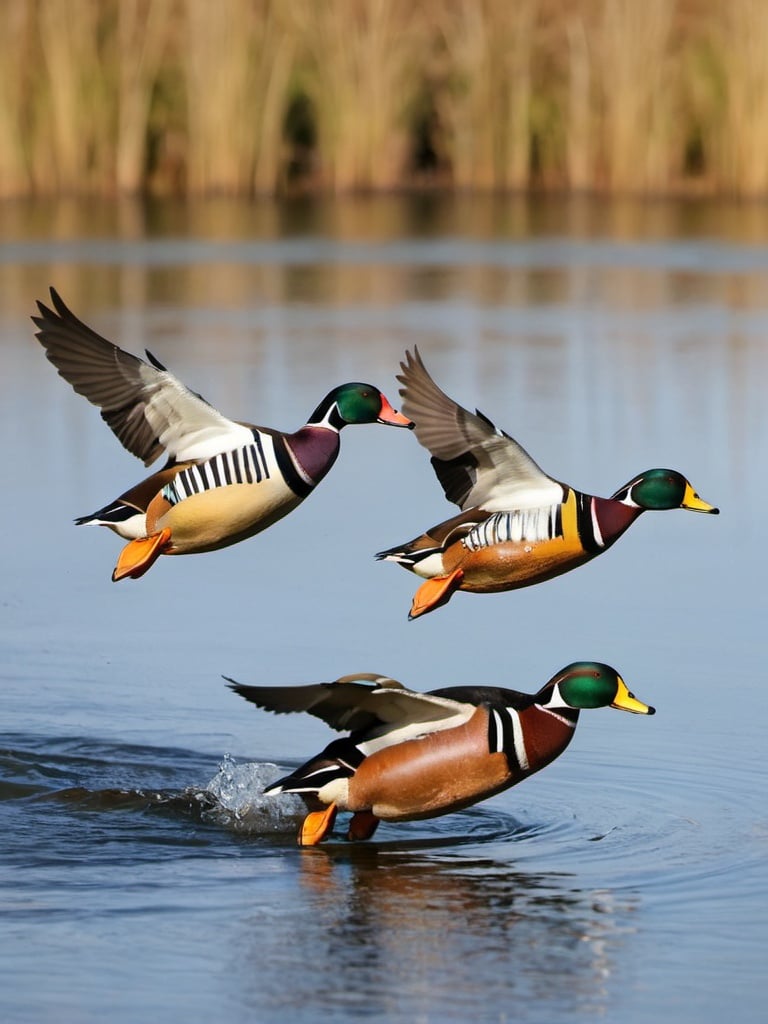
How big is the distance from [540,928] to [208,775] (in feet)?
5.17

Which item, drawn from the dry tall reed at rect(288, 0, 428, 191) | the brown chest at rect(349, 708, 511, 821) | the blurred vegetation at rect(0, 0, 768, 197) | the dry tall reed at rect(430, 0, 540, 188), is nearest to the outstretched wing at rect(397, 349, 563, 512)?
the brown chest at rect(349, 708, 511, 821)

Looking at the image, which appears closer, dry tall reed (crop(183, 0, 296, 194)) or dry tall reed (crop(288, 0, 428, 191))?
dry tall reed (crop(183, 0, 296, 194))

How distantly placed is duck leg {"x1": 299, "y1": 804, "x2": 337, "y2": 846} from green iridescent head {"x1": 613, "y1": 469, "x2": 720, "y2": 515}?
1.31 metres

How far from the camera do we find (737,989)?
434cm

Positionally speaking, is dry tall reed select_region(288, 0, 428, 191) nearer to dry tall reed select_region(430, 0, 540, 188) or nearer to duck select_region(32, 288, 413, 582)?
dry tall reed select_region(430, 0, 540, 188)

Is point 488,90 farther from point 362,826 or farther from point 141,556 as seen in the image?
point 141,556

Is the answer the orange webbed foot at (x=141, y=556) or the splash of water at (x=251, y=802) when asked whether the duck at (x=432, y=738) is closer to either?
the splash of water at (x=251, y=802)

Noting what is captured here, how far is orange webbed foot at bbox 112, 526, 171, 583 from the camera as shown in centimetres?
425

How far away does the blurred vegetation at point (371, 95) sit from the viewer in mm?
21469

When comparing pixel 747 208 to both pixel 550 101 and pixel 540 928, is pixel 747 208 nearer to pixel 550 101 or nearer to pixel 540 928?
pixel 550 101

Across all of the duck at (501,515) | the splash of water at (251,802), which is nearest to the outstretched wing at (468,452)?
the duck at (501,515)

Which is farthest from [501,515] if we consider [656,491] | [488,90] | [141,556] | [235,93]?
[488,90]

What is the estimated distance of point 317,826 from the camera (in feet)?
17.3

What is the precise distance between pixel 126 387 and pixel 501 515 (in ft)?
2.98
